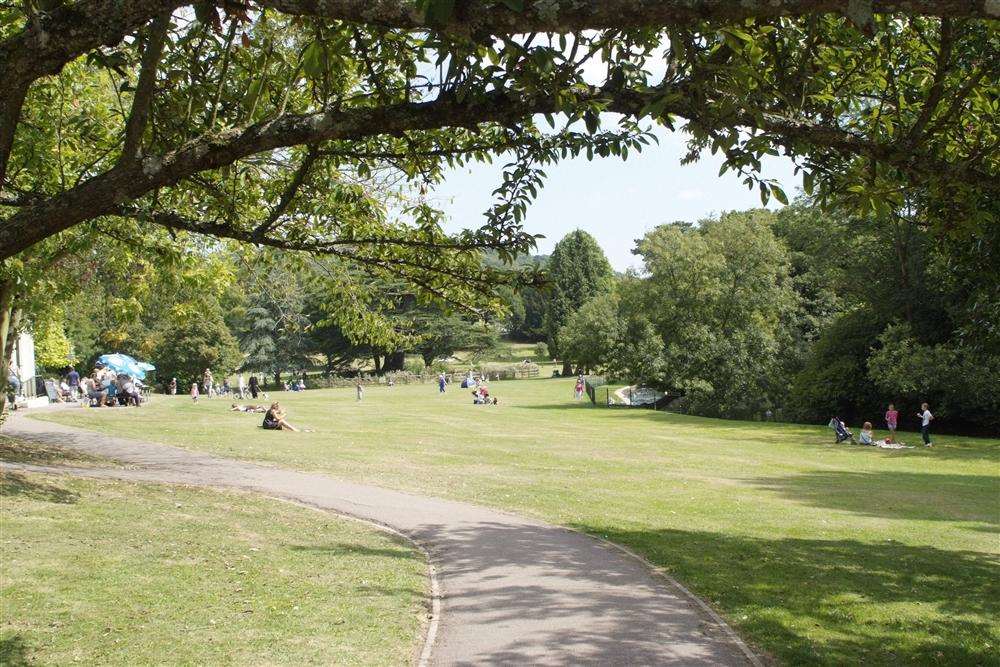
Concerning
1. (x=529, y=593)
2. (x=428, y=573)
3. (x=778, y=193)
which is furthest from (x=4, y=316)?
(x=778, y=193)

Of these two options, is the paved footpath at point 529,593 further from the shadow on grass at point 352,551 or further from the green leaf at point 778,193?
the green leaf at point 778,193

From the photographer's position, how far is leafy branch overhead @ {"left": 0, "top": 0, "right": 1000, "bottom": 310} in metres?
3.89

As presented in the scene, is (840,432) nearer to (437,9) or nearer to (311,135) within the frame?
(311,135)

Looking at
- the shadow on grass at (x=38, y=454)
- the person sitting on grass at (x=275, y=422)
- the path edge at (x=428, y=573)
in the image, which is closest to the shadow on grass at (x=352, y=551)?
the path edge at (x=428, y=573)

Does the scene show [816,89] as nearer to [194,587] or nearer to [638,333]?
[194,587]

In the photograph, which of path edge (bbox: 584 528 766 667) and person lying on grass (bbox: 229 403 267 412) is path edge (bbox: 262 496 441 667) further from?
person lying on grass (bbox: 229 403 267 412)

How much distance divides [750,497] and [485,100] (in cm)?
1515

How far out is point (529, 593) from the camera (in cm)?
898

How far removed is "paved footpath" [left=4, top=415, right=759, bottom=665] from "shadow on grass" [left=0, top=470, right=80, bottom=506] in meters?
1.56

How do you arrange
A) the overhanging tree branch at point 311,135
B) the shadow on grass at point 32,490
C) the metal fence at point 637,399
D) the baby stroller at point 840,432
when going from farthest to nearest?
the metal fence at point 637,399 < the baby stroller at point 840,432 < the shadow on grass at point 32,490 < the overhanging tree branch at point 311,135

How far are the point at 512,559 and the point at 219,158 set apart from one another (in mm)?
6990

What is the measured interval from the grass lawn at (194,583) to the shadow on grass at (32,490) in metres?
0.03

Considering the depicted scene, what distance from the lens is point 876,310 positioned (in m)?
42.6

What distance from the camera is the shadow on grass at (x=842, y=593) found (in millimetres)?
7758
